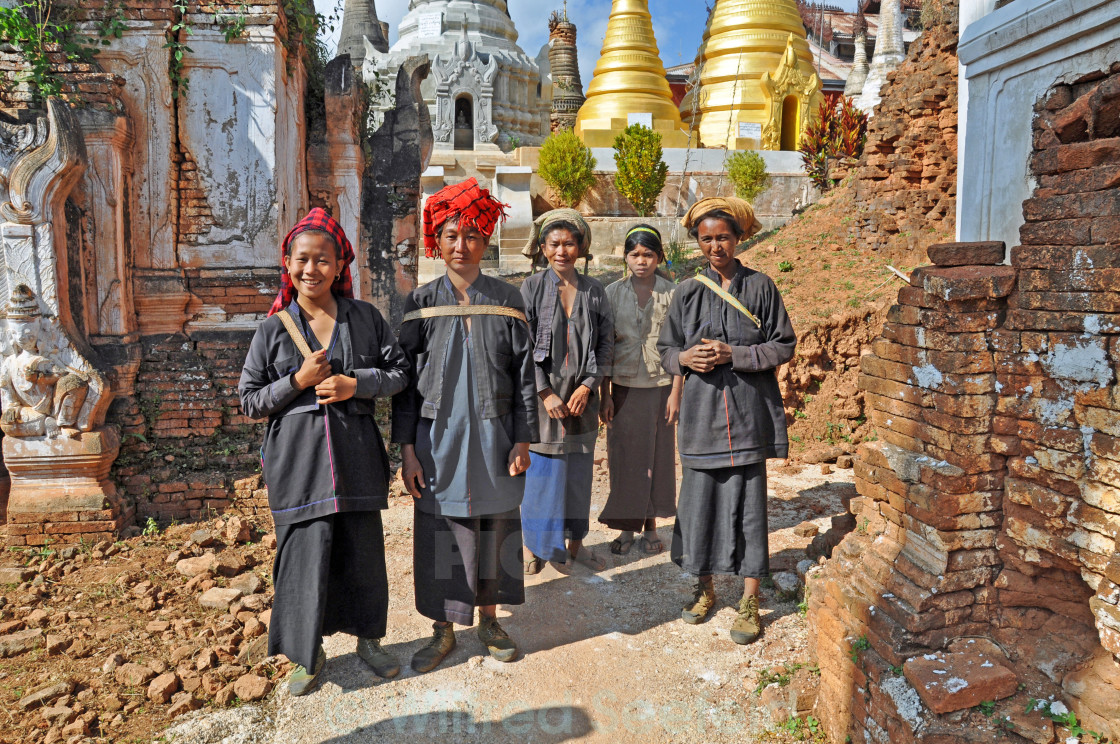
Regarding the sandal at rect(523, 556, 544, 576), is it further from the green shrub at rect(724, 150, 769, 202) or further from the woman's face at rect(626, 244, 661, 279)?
the green shrub at rect(724, 150, 769, 202)

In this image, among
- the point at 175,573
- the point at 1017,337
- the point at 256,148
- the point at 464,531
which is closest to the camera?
the point at 1017,337

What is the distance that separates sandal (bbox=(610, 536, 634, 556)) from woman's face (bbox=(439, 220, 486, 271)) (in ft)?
6.88

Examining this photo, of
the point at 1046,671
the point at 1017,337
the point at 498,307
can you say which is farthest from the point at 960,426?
the point at 498,307

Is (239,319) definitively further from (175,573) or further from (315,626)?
(315,626)

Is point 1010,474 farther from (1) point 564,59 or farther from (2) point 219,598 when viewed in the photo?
(1) point 564,59

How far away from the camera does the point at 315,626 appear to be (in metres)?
2.83

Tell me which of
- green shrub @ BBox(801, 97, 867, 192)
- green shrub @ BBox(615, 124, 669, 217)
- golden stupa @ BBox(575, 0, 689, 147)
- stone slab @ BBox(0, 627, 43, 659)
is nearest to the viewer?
stone slab @ BBox(0, 627, 43, 659)

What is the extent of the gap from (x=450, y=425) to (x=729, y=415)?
1.24 m

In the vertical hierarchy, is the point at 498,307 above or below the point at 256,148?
below

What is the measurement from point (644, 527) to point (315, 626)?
225cm

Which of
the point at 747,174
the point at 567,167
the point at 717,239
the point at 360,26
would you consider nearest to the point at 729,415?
the point at 717,239

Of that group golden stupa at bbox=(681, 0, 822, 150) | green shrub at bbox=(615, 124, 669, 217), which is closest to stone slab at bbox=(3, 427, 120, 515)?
green shrub at bbox=(615, 124, 669, 217)

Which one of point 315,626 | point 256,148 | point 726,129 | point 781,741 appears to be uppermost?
point 726,129

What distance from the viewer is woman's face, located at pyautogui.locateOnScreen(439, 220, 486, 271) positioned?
3.05 m
